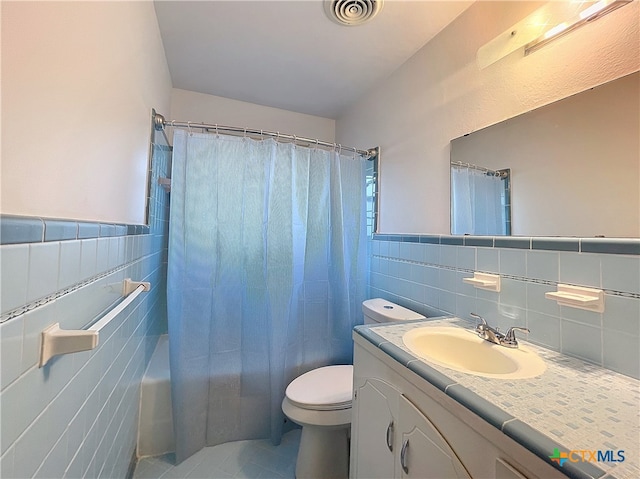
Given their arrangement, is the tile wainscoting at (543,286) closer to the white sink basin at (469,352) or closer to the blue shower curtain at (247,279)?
the white sink basin at (469,352)

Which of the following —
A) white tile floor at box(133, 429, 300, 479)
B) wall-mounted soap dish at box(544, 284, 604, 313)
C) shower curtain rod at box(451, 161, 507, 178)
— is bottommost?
white tile floor at box(133, 429, 300, 479)

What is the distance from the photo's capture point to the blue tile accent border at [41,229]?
41cm

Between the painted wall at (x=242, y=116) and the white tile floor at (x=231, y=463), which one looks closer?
the white tile floor at (x=231, y=463)

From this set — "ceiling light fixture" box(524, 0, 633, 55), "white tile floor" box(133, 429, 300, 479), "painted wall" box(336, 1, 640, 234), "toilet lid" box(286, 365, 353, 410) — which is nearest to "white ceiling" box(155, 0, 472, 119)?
"painted wall" box(336, 1, 640, 234)

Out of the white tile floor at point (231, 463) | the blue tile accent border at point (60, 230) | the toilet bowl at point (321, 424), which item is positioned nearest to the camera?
the blue tile accent border at point (60, 230)

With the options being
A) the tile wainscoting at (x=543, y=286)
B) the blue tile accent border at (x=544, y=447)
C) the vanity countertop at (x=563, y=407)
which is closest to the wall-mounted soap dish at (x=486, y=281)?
the tile wainscoting at (x=543, y=286)

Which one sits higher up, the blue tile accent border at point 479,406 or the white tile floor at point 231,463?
the blue tile accent border at point 479,406

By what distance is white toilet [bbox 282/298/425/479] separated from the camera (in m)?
1.25

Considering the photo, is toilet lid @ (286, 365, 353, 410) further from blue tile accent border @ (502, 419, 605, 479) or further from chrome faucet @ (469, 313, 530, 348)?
blue tile accent border @ (502, 419, 605, 479)

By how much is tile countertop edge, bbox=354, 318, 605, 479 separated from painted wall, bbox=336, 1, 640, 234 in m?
0.73

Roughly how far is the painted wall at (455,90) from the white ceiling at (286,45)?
14 cm

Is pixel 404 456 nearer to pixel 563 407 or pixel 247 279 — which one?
pixel 563 407

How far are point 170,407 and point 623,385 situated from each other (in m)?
1.90

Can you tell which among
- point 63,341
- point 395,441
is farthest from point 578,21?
point 63,341
